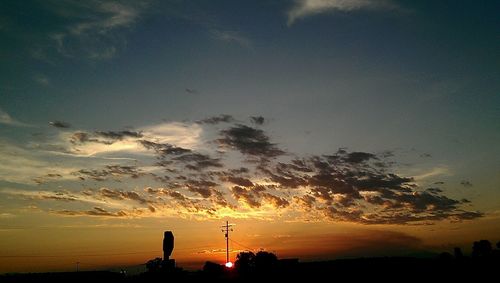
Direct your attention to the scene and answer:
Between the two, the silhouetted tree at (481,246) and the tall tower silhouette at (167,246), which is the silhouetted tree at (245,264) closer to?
the tall tower silhouette at (167,246)

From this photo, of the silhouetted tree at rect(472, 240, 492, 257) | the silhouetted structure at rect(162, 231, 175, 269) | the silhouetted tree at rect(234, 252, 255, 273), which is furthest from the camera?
the silhouetted tree at rect(472, 240, 492, 257)

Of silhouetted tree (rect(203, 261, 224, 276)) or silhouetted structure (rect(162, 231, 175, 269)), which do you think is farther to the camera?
silhouetted tree (rect(203, 261, 224, 276))

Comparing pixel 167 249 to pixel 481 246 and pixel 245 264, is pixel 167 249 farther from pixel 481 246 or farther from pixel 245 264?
pixel 481 246

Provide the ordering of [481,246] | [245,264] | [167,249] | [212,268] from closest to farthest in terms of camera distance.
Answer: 1. [167,249]
2. [212,268]
3. [245,264]
4. [481,246]

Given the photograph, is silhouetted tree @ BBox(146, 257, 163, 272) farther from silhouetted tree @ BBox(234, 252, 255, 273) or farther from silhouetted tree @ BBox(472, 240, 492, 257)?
silhouetted tree @ BBox(472, 240, 492, 257)

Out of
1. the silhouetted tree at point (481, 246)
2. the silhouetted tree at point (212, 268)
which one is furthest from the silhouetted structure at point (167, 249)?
the silhouetted tree at point (481, 246)

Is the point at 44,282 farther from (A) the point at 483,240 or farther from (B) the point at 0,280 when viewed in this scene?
(A) the point at 483,240

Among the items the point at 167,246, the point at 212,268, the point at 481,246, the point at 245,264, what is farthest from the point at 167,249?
the point at 481,246

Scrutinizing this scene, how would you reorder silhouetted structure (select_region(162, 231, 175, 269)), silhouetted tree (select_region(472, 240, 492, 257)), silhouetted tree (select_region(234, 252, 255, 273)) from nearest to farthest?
1. silhouetted structure (select_region(162, 231, 175, 269))
2. silhouetted tree (select_region(234, 252, 255, 273))
3. silhouetted tree (select_region(472, 240, 492, 257))

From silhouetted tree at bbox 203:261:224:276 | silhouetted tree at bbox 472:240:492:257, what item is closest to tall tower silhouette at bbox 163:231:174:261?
silhouetted tree at bbox 203:261:224:276

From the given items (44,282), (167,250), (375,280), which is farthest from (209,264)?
(375,280)

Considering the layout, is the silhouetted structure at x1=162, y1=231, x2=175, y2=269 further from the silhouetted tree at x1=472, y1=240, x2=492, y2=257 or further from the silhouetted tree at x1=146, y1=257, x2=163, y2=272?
the silhouetted tree at x1=472, y1=240, x2=492, y2=257

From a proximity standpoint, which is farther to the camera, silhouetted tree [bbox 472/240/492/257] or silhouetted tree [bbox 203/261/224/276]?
silhouetted tree [bbox 472/240/492/257]

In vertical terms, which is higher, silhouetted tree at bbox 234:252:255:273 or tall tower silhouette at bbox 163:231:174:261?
tall tower silhouette at bbox 163:231:174:261
